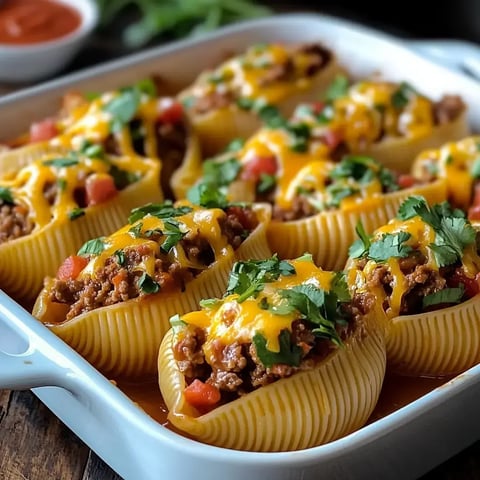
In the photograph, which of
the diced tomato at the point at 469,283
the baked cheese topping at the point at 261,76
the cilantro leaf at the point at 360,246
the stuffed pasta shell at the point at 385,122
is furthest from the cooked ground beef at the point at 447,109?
the diced tomato at the point at 469,283

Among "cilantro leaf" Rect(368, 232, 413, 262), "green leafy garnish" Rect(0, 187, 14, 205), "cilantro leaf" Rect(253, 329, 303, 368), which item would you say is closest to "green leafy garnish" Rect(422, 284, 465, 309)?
"cilantro leaf" Rect(368, 232, 413, 262)

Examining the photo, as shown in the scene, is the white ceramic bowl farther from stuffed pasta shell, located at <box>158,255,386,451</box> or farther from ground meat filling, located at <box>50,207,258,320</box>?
stuffed pasta shell, located at <box>158,255,386,451</box>

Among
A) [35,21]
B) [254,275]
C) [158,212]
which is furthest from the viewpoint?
[35,21]

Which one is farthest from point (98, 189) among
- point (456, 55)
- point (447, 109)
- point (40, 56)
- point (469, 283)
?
point (456, 55)

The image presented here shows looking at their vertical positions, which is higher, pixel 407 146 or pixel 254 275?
pixel 254 275

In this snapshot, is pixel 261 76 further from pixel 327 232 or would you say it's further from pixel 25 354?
pixel 25 354

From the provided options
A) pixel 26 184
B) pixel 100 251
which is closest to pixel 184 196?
pixel 26 184
